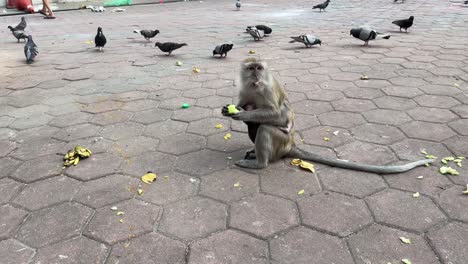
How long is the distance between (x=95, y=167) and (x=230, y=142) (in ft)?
4.51

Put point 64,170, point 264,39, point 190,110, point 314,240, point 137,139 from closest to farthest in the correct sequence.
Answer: point 314,240
point 64,170
point 137,139
point 190,110
point 264,39

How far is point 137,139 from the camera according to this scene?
13.1ft

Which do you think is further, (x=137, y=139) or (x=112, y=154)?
(x=137, y=139)

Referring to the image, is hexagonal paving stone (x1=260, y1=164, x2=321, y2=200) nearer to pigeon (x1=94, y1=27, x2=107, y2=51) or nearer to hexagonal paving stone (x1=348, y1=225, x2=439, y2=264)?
hexagonal paving stone (x1=348, y1=225, x2=439, y2=264)

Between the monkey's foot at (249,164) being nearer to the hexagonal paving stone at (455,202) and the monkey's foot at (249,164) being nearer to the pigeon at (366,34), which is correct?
the hexagonal paving stone at (455,202)

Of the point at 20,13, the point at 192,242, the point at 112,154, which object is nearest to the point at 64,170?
the point at 112,154

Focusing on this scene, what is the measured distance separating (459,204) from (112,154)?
122 inches

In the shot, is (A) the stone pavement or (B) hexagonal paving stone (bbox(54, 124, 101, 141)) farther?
(B) hexagonal paving stone (bbox(54, 124, 101, 141))

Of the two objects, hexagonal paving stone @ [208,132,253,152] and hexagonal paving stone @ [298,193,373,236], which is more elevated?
hexagonal paving stone @ [208,132,253,152]

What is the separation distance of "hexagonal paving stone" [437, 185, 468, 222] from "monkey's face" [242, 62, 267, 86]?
172cm

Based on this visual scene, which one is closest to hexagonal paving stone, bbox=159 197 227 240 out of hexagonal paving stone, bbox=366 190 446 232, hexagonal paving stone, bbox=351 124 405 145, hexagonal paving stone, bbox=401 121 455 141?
hexagonal paving stone, bbox=366 190 446 232

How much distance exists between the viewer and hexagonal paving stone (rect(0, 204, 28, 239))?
2.62 meters

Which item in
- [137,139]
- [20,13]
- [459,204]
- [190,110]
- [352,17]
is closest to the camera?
[459,204]

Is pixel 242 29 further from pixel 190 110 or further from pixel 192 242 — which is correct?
pixel 192 242
